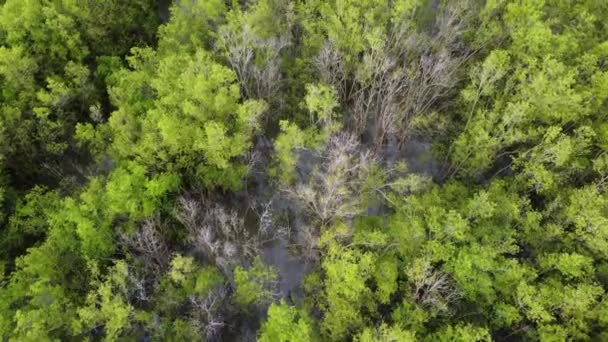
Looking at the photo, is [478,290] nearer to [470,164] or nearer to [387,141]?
[470,164]

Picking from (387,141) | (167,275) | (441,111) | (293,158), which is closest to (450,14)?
(441,111)

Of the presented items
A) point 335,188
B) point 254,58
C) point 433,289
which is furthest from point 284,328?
point 254,58

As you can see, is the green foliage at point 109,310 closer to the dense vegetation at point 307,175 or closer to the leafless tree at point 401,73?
the dense vegetation at point 307,175

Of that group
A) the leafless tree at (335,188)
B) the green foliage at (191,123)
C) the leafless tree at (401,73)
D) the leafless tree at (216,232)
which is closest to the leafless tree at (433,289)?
the leafless tree at (335,188)

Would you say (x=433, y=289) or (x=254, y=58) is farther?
(x=254, y=58)

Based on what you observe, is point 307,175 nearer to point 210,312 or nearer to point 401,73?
point 401,73

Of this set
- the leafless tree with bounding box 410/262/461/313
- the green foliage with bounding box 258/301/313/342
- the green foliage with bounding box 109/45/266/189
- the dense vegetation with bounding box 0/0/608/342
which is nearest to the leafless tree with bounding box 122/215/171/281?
the dense vegetation with bounding box 0/0/608/342

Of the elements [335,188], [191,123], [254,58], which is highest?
[254,58]

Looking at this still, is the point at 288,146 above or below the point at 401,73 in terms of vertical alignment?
below
